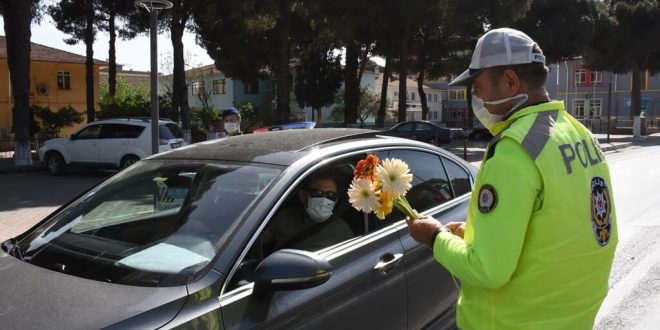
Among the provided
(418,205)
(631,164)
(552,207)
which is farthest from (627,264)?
(631,164)

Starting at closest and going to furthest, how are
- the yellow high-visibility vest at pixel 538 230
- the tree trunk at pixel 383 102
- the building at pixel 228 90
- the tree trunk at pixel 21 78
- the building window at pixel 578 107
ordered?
the yellow high-visibility vest at pixel 538 230 < the tree trunk at pixel 21 78 < the tree trunk at pixel 383 102 < the building at pixel 228 90 < the building window at pixel 578 107

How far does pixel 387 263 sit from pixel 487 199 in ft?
3.90

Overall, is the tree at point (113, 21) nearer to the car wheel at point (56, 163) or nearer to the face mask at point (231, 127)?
the car wheel at point (56, 163)

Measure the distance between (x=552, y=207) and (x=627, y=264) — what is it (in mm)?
5371

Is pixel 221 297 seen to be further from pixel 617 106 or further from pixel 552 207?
pixel 617 106

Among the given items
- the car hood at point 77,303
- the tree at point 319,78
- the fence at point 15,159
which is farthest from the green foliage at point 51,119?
the car hood at point 77,303

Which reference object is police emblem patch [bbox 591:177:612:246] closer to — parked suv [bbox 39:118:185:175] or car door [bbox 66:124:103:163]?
parked suv [bbox 39:118:185:175]

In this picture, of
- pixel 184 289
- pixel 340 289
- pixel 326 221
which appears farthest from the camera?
Answer: pixel 326 221

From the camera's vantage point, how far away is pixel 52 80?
36.7 meters

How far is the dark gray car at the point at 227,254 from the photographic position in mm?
1945

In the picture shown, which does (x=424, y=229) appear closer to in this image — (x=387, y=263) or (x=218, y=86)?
(x=387, y=263)

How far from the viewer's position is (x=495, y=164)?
1.64 meters

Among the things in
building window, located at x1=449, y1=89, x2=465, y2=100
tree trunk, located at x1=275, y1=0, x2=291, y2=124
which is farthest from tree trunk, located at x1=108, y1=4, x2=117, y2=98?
building window, located at x1=449, y1=89, x2=465, y2=100

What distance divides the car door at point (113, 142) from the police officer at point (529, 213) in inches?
574
